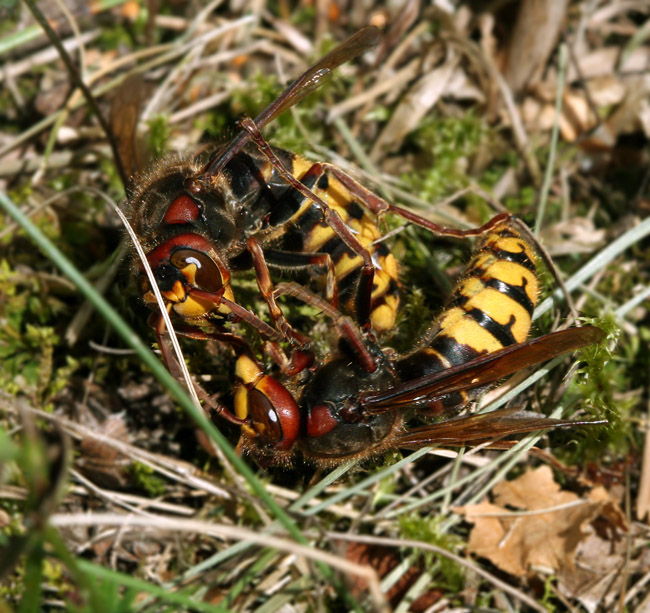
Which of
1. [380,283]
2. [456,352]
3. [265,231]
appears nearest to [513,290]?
[456,352]

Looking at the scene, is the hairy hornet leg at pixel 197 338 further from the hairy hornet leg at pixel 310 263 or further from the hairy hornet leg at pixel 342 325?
the hairy hornet leg at pixel 310 263

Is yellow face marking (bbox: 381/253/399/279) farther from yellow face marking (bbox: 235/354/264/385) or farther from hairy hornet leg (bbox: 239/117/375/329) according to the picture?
yellow face marking (bbox: 235/354/264/385)

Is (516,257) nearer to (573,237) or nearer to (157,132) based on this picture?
(573,237)

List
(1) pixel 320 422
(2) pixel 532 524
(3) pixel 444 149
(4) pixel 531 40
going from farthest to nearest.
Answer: (4) pixel 531 40, (3) pixel 444 149, (2) pixel 532 524, (1) pixel 320 422

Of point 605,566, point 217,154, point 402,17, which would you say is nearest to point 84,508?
point 217,154

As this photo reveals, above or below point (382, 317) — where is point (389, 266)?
above

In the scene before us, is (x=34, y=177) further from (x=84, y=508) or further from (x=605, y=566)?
(x=605, y=566)

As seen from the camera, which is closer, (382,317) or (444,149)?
(382,317)

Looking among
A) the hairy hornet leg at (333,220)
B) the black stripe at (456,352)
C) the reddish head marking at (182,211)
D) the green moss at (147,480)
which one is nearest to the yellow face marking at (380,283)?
the hairy hornet leg at (333,220)
